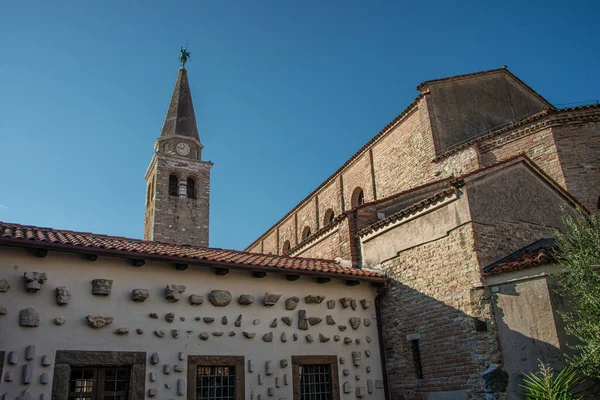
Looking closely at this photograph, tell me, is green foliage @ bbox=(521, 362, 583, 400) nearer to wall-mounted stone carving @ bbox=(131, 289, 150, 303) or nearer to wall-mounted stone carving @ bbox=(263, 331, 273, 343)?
wall-mounted stone carving @ bbox=(263, 331, 273, 343)

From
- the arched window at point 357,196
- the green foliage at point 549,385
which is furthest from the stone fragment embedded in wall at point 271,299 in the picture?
the arched window at point 357,196

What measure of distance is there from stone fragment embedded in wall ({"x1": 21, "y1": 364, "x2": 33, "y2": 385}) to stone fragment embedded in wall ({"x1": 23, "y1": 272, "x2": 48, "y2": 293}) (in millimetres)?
1259

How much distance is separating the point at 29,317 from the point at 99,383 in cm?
170

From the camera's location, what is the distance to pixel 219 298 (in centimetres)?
1022

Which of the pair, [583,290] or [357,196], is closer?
[583,290]

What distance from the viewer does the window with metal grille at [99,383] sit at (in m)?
8.57

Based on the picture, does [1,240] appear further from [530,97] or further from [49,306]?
[530,97]

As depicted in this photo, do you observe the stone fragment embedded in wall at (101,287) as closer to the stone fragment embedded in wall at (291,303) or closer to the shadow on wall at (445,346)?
the stone fragment embedded in wall at (291,303)

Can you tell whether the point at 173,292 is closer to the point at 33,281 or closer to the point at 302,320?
the point at 33,281

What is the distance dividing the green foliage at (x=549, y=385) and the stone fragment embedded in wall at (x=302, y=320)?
4.58m

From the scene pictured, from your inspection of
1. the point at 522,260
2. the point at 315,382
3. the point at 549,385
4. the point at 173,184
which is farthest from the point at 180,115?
the point at 549,385

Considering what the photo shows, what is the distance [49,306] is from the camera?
8.58 m

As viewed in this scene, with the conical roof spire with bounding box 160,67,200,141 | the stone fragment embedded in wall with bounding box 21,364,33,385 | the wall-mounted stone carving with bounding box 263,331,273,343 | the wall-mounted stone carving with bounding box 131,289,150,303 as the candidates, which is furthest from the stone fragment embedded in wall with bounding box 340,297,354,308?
the conical roof spire with bounding box 160,67,200,141

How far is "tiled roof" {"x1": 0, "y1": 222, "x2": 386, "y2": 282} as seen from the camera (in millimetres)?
8719
